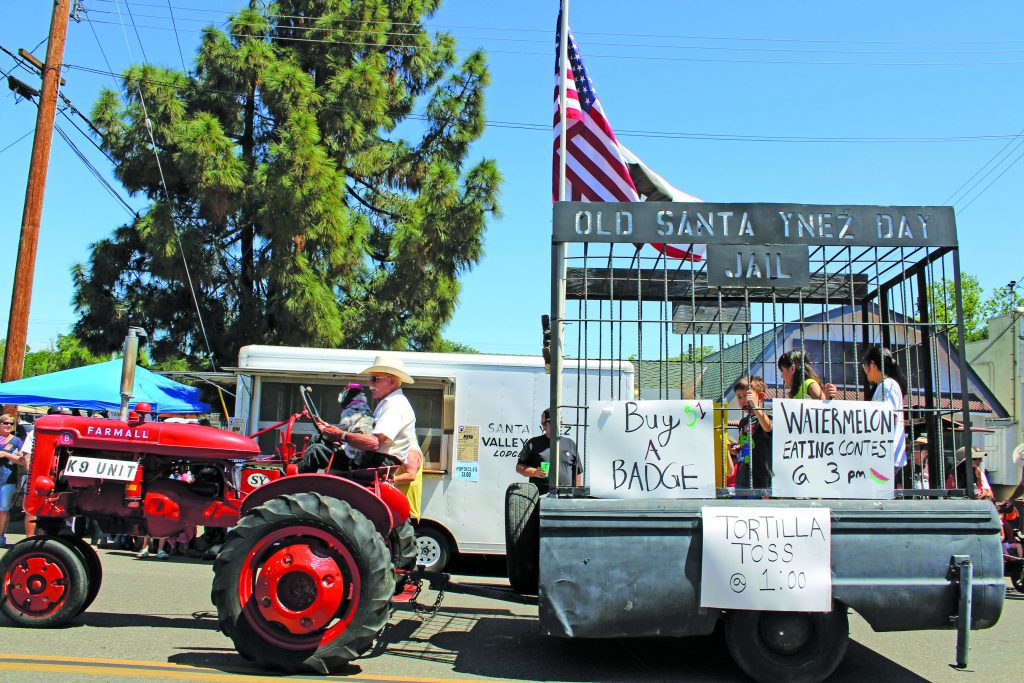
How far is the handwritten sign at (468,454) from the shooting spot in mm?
10398

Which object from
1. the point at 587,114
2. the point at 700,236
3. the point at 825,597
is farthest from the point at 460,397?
the point at 825,597

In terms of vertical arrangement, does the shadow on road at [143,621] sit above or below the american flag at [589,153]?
below

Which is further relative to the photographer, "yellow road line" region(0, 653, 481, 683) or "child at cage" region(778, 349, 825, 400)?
"child at cage" region(778, 349, 825, 400)

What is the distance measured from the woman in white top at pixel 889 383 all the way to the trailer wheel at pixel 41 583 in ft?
18.3

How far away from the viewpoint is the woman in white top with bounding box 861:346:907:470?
569cm

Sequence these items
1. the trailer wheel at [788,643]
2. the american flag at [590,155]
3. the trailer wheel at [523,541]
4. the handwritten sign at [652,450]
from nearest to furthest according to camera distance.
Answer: the trailer wheel at [788,643] < the handwritten sign at [652,450] < the trailer wheel at [523,541] < the american flag at [590,155]

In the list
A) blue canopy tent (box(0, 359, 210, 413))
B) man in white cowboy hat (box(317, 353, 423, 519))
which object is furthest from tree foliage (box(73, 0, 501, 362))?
man in white cowboy hat (box(317, 353, 423, 519))

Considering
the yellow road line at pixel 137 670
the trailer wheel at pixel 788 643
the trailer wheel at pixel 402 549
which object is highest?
the trailer wheel at pixel 402 549

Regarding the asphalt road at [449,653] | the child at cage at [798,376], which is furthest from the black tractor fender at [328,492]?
the child at cage at [798,376]

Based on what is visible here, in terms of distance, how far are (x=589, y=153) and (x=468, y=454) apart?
3.82m

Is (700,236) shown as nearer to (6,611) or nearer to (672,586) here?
(672,586)

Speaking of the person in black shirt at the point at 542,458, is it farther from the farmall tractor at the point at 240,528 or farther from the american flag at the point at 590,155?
the american flag at the point at 590,155

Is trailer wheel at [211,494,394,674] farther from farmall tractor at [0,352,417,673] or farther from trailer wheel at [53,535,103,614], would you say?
trailer wheel at [53,535,103,614]

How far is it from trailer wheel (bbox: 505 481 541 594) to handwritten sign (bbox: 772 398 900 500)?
175 centimetres
